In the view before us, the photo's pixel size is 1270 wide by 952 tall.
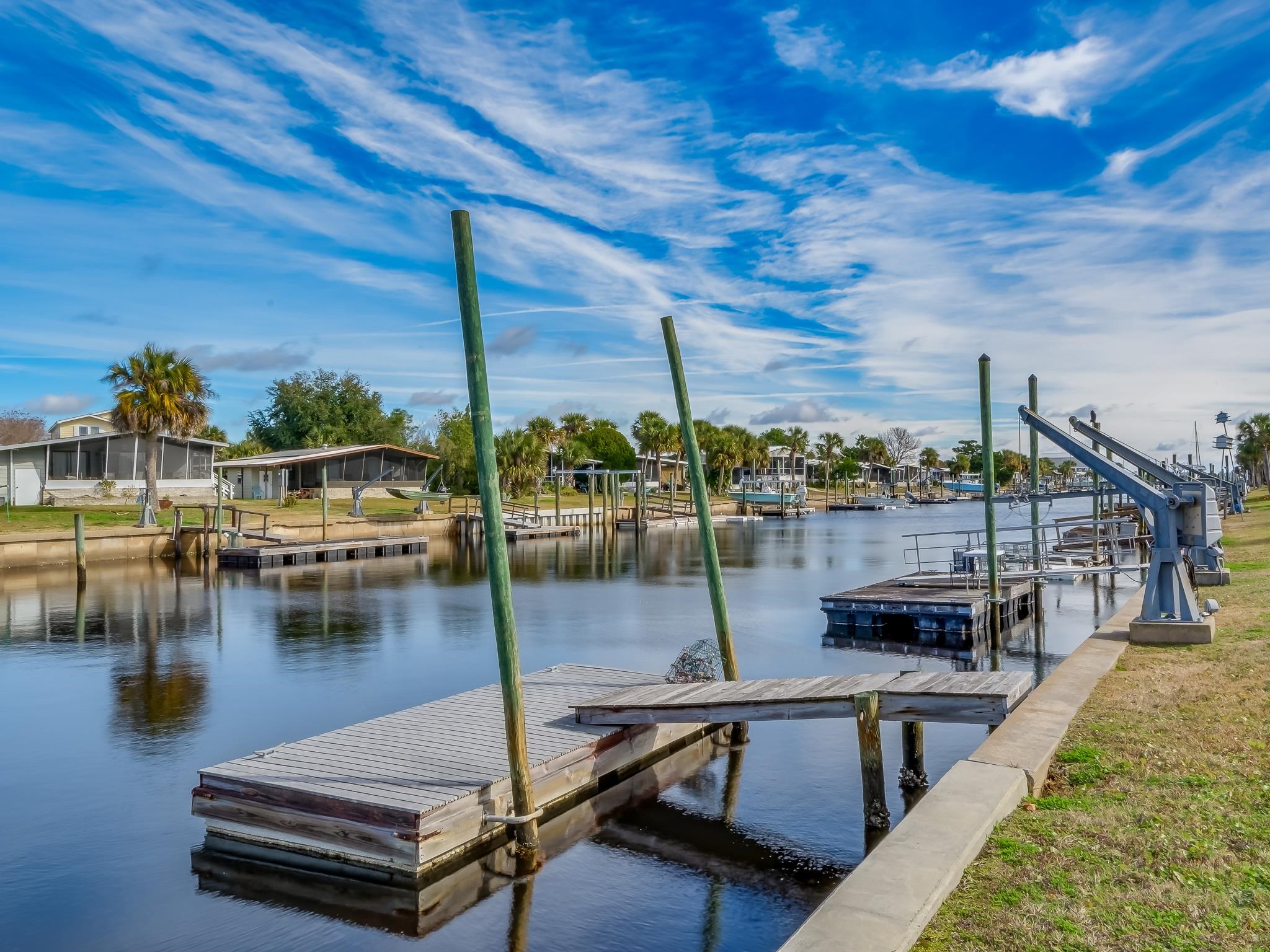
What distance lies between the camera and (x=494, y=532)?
363 inches

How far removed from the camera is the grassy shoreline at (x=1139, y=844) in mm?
5258

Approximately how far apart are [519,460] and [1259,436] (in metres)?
77.8

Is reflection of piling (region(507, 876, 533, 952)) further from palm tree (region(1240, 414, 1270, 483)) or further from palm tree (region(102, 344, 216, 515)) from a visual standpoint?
palm tree (region(1240, 414, 1270, 483))

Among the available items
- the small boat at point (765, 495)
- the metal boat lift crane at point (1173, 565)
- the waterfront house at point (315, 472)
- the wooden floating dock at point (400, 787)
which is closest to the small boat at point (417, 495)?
the waterfront house at point (315, 472)

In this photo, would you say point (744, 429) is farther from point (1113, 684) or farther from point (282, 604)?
point (1113, 684)

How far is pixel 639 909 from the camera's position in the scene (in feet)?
27.9

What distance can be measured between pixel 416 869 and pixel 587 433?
108 meters

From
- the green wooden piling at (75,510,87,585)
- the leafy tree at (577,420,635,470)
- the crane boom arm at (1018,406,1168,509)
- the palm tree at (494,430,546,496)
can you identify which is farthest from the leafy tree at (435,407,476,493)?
the crane boom arm at (1018,406,1168,509)

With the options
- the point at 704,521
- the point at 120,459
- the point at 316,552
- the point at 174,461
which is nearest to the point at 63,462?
the point at 120,459

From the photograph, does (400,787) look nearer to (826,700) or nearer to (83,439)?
(826,700)

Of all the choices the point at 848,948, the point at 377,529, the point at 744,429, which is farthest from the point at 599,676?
the point at 744,429

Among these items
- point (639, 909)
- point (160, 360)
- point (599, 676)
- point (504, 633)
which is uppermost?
point (160, 360)

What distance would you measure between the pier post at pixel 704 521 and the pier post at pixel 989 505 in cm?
1049

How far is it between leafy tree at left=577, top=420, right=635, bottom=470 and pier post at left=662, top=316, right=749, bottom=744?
9538 cm
